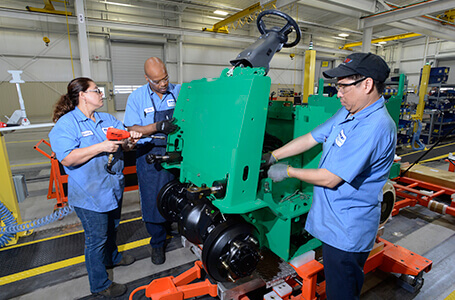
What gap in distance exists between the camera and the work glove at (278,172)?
1709 mm

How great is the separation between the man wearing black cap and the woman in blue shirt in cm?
155

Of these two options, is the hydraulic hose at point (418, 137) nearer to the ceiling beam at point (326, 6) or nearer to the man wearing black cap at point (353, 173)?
the ceiling beam at point (326, 6)

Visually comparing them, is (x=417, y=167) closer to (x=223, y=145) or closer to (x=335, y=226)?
(x=335, y=226)

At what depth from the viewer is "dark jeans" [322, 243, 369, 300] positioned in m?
1.53

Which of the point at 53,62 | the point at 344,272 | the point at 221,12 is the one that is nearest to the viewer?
the point at 344,272

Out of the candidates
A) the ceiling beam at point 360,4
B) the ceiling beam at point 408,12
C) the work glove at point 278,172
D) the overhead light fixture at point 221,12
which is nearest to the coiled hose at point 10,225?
the work glove at point 278,172

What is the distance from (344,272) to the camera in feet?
5.04

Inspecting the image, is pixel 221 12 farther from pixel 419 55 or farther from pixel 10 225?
pixel 419 55

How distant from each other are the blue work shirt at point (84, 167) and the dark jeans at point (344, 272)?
69.8 inches

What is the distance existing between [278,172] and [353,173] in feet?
1.66

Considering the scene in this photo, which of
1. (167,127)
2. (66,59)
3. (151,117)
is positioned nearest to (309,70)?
(151,117)

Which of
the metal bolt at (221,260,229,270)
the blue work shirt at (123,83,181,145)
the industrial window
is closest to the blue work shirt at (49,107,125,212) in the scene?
the blue work shirt at (123,83,181,145)

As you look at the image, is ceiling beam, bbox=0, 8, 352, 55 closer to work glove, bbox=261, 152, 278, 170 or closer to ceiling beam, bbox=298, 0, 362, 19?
ceiling beam, bbox=298, 0, 362, 19

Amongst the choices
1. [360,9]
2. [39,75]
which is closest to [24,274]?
[360,9]
